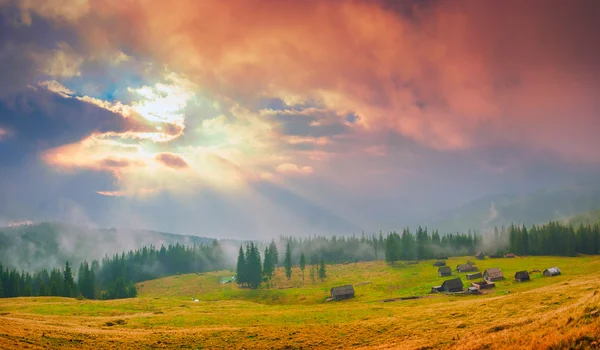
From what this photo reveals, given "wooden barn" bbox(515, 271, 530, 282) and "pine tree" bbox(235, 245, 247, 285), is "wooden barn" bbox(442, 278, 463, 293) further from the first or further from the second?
"pine tree" bbox(235, 245, 247, 285)

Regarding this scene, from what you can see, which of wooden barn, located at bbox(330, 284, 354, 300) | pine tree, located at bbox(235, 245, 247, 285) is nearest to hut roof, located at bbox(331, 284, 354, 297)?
wooden barn, located at bbox(330, 284, 354, 300)

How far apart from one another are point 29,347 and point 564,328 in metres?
53.0

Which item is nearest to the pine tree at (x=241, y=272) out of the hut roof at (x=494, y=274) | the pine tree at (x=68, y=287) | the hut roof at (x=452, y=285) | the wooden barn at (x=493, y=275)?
the pine tree at (x=68, y=287)

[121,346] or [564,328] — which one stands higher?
[564,328]

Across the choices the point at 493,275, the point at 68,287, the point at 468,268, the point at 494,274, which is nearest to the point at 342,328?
the point at 493,275

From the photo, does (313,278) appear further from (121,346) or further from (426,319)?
(121,346)

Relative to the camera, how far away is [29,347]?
40156mm

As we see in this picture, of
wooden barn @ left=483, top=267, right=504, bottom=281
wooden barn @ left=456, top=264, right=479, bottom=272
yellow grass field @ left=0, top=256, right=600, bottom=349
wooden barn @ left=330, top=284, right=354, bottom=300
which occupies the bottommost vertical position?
wooden barn @ left=330, top=284, right=354, bottom=300

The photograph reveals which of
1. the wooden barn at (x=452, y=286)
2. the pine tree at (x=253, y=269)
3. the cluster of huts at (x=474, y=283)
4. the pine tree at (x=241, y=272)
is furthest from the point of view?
the pine tree at (x=241, y=272)

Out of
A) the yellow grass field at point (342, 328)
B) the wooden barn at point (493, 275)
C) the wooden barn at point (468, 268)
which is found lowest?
the wooden barn at point (468, 268)

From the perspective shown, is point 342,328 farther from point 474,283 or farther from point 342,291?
point 474,283

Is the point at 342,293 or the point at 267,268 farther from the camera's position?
the point at 267,268

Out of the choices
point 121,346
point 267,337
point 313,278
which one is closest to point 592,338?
point 267,337

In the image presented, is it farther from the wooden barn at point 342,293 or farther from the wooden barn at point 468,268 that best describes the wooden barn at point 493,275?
the wooden barn at point 342,293
